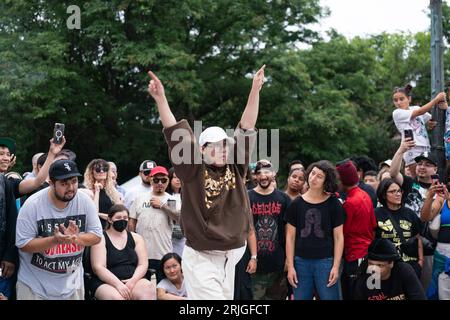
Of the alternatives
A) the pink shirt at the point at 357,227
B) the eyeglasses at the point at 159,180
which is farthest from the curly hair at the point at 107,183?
the pink shirt at the point at 357,227

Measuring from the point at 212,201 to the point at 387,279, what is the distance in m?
2.48

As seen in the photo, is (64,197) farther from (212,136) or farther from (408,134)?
(408,134)

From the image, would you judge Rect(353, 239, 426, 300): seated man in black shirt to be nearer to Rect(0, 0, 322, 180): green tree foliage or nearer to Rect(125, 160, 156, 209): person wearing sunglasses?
Rect(125, 160, 156, 209): person wearing sunglasses

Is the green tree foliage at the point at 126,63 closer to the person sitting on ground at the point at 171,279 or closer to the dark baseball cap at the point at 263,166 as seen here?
the dark baseball cap at the point at 263,166

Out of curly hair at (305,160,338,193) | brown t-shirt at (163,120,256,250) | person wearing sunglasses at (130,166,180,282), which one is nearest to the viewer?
brown t-shirt at (163,120,256,250)

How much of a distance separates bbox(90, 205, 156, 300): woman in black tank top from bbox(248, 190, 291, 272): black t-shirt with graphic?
1351 millimetres

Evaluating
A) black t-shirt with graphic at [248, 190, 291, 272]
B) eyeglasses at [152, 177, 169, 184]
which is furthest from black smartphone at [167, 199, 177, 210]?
black t-shirt with graphic at [248, 190, 291, 272]

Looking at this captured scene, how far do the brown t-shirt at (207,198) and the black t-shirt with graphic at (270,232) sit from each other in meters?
2.30

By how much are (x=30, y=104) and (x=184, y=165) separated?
45.7 ft

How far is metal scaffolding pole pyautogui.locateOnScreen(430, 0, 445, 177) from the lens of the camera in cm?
729

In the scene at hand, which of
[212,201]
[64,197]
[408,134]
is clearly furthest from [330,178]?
[64,197]

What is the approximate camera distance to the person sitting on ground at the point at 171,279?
24.7 ft

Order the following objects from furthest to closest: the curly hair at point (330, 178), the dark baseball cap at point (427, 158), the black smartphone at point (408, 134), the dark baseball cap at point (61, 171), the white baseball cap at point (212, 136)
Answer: the dark baseball cap at point (427, 158) → the black smartphone at point (408, 134) → the curly hair at point (330, 178) → the dark baseball cap at point (61, 171) → the white baseball cap at point (212, 136)
